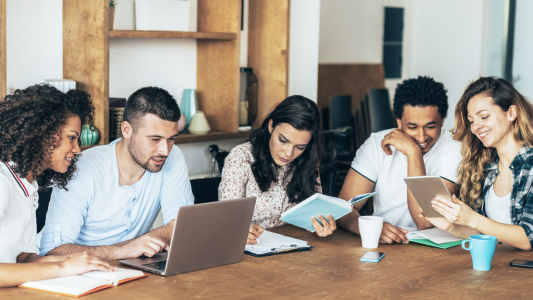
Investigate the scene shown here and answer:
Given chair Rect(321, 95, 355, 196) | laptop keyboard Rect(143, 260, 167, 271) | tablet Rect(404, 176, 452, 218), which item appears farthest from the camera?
chair Rect(321, 95, 355, 196)

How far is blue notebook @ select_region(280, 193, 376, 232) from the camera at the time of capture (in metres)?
2.03

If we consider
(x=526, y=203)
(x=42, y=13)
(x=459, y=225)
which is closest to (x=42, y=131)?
(x=42, y=13)

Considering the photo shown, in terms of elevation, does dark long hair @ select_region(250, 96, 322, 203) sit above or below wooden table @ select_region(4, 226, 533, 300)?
above

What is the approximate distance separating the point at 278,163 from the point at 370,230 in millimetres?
621

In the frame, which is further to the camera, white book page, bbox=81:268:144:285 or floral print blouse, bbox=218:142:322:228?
floral print blouse, bbox=218:142:322:228

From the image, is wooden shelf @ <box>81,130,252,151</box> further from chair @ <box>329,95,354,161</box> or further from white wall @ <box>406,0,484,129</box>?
white wall @ <box>406,0,484,129</box>

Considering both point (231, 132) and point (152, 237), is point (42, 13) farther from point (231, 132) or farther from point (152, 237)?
point (152, 237)

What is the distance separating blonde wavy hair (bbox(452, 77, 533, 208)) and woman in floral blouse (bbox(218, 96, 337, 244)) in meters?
0.62

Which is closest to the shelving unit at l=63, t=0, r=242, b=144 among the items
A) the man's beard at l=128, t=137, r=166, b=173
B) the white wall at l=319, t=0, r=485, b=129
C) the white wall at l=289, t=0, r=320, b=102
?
the white wall at l=289, t=0, r=320, b=102

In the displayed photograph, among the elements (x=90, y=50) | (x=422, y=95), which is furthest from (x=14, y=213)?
(x=422, y=95)

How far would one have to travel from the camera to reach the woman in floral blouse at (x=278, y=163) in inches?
98.7

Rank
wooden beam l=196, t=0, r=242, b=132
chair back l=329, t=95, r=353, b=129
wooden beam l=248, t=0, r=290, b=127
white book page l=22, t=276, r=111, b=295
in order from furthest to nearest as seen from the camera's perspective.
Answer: chair back l=329, t=95, r=353, b=129, wooden beam l=248, t=0, r=290, b=127, wooden beam l=196, t=0, r=242, b=132, white book page l=22, t=276, r=111, b=295

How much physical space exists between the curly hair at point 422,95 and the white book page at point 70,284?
5.13ft

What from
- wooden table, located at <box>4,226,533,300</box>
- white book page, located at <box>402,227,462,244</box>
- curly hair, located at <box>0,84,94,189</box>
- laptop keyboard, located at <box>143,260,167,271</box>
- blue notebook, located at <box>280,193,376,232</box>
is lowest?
wooden table, located at <box>4,226,533,300</box>
